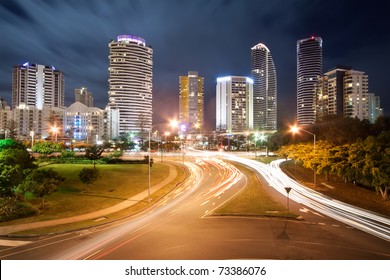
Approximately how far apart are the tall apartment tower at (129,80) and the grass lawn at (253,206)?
477 ft

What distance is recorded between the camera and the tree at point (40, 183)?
79.0 ft

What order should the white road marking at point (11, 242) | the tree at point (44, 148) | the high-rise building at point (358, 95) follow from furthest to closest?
the high-rise building at point (358, 95) < the tree at point (44, 148) < the white road marking at point (11, 242)

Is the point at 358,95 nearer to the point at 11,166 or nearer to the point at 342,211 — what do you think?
the point at 342,211

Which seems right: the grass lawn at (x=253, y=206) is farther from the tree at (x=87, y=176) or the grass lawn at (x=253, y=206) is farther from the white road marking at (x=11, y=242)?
the tree at (x=87, y=176)

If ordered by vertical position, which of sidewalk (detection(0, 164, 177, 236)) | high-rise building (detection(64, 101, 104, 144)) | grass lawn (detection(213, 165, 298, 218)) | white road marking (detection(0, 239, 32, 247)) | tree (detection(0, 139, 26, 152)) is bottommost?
white road marking (detection(0, 239, 32, 247))

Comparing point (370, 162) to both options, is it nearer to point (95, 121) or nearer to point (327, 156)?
point (327, 156)

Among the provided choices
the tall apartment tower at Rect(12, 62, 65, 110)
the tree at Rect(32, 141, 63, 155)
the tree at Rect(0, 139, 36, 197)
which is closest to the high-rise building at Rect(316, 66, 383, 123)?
the tree at Rect(32, 141, 63, 155)

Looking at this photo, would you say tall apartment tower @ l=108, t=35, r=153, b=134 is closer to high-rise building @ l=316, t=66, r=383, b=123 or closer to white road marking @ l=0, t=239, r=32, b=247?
high-rise building @ l=316, t=66, r=383, b=123

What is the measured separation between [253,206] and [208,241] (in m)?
10.6

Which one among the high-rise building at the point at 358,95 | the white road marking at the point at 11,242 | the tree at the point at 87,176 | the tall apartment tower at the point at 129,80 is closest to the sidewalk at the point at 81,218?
the white road marking at the point at 11,242

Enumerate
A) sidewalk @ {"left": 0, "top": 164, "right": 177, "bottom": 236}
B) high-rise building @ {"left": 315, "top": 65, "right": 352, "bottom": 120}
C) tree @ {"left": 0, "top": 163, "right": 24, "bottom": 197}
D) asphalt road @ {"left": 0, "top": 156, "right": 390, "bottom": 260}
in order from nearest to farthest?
asphalt road @ {"left": 0, "top": 156, "right": 390, "bottom": 260}
sidewalk @ {"left": 0, "top": 164, "right": 177, "bottom": 236}
tree @ {"left": 0, "top": 163, "right": 24, "bottom": 197}
high-rise building @ {"left": 315, "top": 65, "right": 352, "bottom": 120}

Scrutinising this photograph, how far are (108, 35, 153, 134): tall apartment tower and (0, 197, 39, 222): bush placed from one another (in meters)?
149

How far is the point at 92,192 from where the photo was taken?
3238 centimetres

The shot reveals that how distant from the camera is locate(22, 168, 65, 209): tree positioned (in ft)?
79.0
